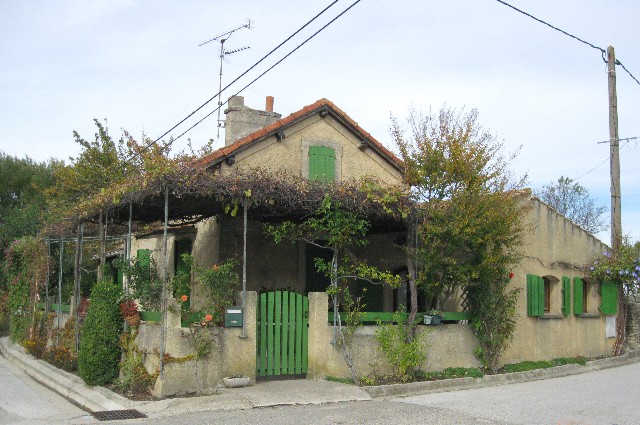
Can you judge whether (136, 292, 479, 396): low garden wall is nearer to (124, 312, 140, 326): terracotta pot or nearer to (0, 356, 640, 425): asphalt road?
(124, 312, 140, 326): terracotta pot

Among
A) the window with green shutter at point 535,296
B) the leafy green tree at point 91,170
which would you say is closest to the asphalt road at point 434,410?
the window with green shutter at point 535,296

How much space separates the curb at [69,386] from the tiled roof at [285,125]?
504 cm

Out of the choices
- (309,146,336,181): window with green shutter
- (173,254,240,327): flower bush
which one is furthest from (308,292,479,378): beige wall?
(309,146,336,181): window with green shutter

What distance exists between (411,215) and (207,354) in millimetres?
4436

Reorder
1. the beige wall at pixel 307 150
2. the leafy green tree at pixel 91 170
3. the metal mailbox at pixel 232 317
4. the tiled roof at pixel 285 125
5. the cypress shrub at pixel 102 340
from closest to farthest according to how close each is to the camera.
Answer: the metal mailbox at pixel 232 317 → the cypress shrub at pixel 102 340 → the tiled roof at pixel 285 125 → the beige wall at pixel 307 150 → the leafy green tree at pixel 91 170

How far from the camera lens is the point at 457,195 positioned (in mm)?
11883

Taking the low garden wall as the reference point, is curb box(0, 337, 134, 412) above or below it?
below

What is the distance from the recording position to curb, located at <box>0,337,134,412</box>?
965cm

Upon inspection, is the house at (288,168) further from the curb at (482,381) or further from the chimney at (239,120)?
the curb at (482,381)

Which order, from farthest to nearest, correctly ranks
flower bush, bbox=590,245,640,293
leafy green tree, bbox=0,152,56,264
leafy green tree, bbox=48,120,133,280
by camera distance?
leafy green tree, bbox=0,152,56,264
leafy green tree, bbox=48,120,133,280
flower bush, bbox=590,245,640,293

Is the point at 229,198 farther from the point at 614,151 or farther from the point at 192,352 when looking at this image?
the point at 614,151

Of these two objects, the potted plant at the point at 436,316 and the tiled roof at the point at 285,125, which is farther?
the tiled roof at the point at 285,125

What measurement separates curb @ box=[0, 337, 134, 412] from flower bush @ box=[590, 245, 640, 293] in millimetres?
11963

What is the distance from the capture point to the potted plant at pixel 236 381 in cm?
1005
